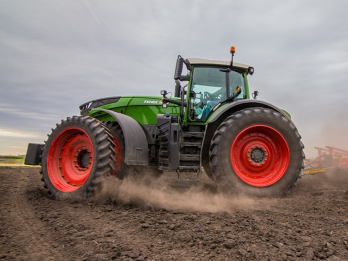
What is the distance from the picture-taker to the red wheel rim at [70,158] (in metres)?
3.93

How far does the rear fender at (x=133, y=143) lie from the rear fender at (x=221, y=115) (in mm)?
1078

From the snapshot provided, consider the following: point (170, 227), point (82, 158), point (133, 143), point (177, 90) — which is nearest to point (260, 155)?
point (170, 227)

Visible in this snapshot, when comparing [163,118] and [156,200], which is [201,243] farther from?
[163,118]

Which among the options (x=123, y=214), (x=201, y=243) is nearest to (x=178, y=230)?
(x=201, y=243)

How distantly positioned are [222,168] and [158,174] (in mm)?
2014

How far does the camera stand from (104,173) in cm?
349

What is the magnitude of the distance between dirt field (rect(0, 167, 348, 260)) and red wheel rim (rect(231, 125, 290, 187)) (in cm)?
42

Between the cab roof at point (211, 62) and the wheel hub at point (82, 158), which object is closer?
the wheel hub at point (82, 158)

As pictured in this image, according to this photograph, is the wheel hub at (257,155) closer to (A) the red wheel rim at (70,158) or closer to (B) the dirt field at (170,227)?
(B) the dirt field at (170,227)

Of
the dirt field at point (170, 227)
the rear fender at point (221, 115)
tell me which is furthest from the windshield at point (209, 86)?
the dirt field at point (170, 227)

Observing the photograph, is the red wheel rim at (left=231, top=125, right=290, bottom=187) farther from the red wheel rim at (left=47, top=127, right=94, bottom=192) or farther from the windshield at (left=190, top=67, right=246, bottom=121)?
the red wheel rim at (left=47, top=127, right=94, bottom=192)

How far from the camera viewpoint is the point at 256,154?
12.0ft

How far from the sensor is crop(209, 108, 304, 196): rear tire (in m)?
3.45

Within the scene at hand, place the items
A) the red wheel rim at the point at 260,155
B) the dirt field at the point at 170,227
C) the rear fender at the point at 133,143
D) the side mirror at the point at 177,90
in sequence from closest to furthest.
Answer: the dirt field at the point at 170,227 → the red wheel rim at the point at 260,155 → the rear fender at the point at 133,143 → the side mirror at the point at 177,90
